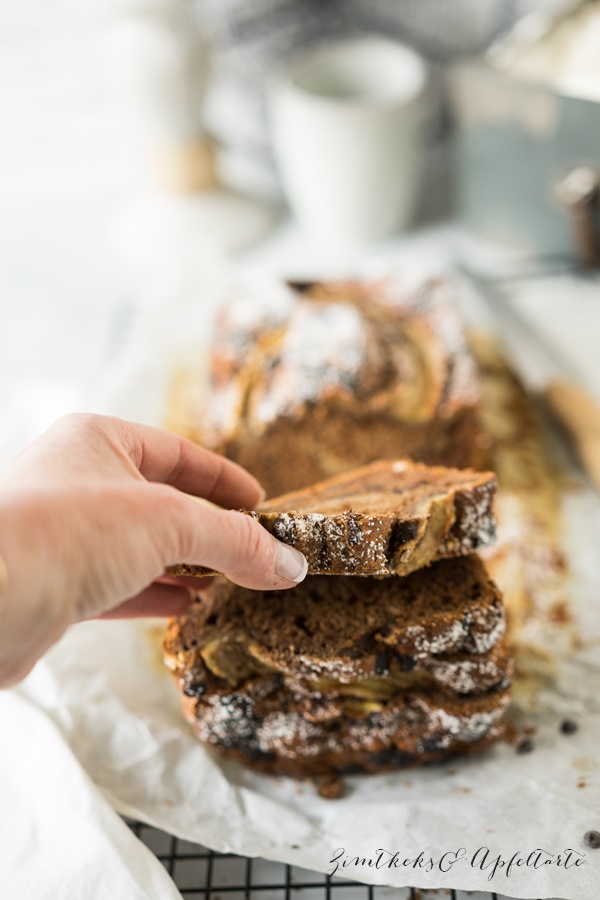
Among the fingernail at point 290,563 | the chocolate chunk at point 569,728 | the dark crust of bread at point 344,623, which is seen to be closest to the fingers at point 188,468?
the dark crust of bread at point 344,623

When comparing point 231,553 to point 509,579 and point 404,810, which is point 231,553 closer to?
point 404,810

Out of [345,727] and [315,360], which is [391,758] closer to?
[345,727]

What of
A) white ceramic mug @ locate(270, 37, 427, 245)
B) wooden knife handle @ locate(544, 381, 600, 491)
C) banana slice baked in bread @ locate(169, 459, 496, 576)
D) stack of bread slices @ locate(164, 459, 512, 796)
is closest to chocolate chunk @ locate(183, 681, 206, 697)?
stack of bread slices @ locate(164, 459, 512, 796)

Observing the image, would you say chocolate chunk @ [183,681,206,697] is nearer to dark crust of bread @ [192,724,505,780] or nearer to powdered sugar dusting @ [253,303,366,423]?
dark crust of bread @ [192,724,505,780]

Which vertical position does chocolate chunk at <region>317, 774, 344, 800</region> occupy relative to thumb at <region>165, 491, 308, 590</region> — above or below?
below

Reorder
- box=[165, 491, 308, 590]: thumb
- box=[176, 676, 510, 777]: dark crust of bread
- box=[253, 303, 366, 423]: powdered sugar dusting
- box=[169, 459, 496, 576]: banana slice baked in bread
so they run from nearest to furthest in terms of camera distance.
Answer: box=[165, 491, 308, 590]: thumb < box=[169, 459, 496, 576]: banana slice baked in bread < box=[176, 676, 510, 777]: dark crust of bread < box=[253, 303, 366, 423]: powdered sugar dusting

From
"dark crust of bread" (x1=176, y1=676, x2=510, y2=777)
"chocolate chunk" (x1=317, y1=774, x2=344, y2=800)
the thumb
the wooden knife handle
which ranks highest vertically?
the thumb

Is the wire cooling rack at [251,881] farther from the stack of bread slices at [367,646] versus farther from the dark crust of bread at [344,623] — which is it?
the dark crust of bread at [344,623]

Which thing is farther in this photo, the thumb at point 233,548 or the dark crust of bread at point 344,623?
the dark crust of bread at point 344,623
